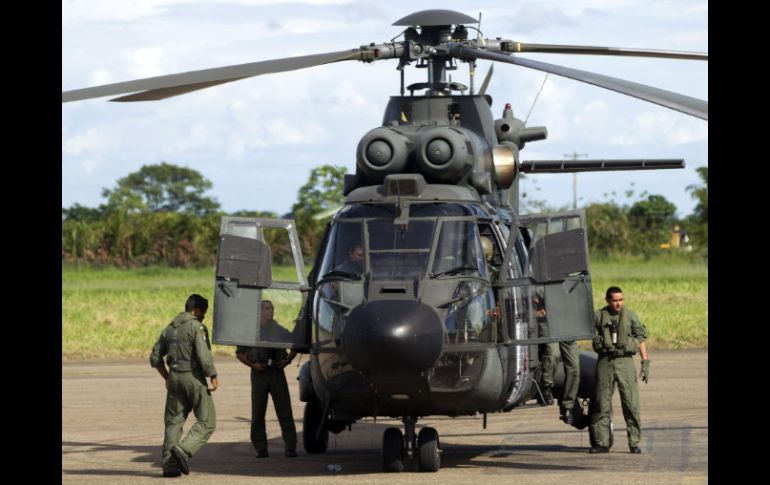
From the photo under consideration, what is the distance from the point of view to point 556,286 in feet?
40.4

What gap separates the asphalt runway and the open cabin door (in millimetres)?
1350

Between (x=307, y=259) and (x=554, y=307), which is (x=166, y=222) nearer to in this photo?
(x=307, y=259)

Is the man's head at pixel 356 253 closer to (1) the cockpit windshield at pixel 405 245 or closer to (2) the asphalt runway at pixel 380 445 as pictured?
(1) the cockpit windshield at pixel 405 245

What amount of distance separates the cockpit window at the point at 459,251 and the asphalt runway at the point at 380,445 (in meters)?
Answer: 1.86

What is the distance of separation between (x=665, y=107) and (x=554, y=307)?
120 inches

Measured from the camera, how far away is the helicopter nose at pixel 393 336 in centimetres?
1093

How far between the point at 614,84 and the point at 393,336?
2.71 meters

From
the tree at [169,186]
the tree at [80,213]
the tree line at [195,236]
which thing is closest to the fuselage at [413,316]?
the tree line at [195,236]

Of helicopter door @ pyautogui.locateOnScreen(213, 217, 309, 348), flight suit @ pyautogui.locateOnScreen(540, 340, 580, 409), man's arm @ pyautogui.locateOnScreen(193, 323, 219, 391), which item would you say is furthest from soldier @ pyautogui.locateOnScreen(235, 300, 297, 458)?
flight suit @ pyautogui.locateOnScreen(540, 340, 580, 409)

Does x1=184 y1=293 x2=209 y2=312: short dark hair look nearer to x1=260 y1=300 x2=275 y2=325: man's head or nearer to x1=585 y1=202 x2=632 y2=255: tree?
x1=260 y1=300 x2=275 y2=325: man's head
